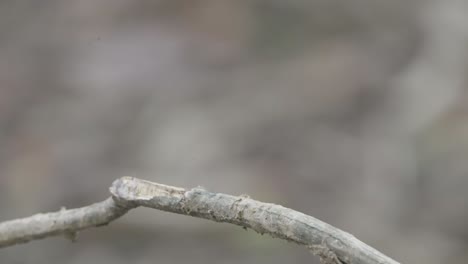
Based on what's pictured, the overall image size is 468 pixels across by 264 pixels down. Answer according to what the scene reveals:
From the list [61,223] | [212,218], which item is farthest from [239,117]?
[212,218]

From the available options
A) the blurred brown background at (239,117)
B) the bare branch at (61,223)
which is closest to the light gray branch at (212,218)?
the bare branch at (61,223)

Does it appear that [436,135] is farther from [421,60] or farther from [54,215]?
[54,215]

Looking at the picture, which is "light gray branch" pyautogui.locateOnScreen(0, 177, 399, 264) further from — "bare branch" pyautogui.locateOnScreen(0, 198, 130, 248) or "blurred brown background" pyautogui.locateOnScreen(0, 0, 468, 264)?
"blurred brown background" pyautogui.locateOnScreen(0, 0, 468, 264)

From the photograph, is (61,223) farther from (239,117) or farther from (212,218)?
(239,117)

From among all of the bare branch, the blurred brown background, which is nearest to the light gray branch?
the bare branch

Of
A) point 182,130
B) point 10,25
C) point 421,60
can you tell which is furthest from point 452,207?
point 10,25
